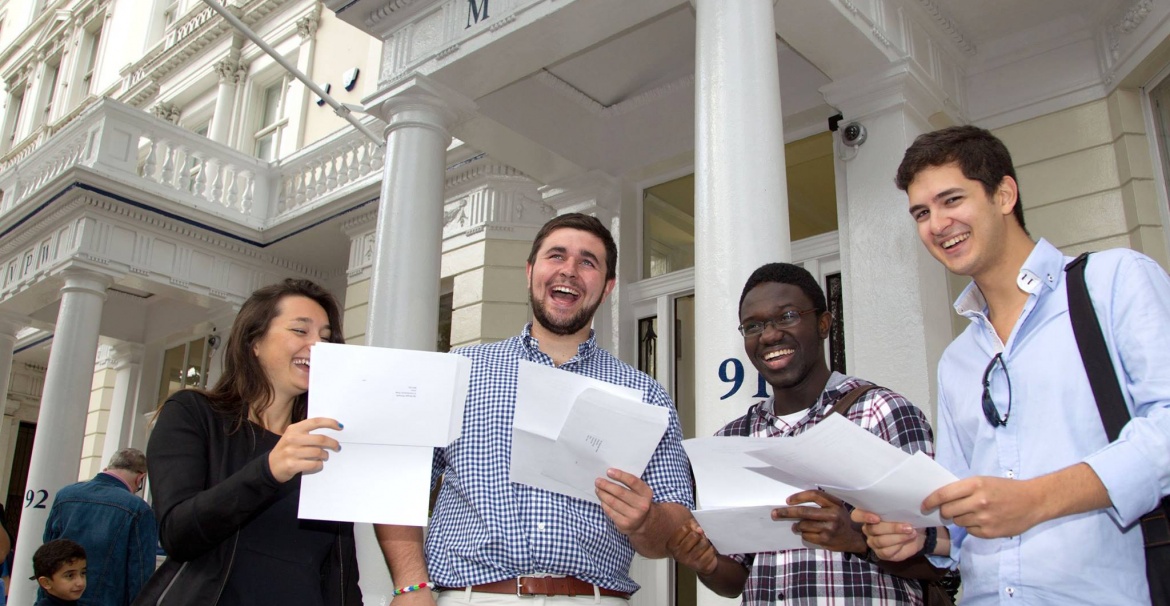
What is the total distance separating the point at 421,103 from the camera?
5.75m

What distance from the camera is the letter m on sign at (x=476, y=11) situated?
17.5 feet

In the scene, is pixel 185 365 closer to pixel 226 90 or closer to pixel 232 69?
pixel 226 90

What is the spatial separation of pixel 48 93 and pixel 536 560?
19315mm

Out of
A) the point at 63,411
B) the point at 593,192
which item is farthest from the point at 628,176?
the point at 63,411

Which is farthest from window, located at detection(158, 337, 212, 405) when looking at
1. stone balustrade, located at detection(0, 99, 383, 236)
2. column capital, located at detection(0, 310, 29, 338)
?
stone balustrade, located at detection(0, 99, 383, 236)

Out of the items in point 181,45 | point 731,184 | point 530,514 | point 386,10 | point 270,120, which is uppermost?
point 181,45

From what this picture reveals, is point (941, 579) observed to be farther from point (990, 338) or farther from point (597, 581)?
point (597, 581)

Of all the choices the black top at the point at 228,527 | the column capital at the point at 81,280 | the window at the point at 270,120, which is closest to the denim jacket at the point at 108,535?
the black top at the point at 228,527

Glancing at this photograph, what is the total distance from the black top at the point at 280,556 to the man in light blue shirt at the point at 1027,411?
1.25m

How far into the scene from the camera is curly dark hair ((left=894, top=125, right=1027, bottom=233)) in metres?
1.82

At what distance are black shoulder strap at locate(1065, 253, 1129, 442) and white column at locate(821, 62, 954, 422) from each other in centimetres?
317

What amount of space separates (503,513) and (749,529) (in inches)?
22.7

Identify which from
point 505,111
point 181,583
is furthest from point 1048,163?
point 181,583

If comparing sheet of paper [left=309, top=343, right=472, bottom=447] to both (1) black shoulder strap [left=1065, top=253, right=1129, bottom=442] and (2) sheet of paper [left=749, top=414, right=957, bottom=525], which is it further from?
(1) black shoulder strap [left=1065, top=253, right=1129, bottom=442]
